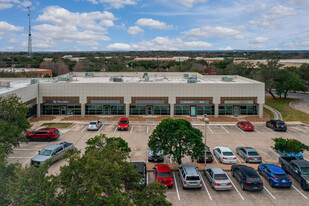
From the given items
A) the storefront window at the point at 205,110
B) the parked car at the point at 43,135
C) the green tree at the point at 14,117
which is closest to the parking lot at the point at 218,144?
the parked car at the point at 43,135

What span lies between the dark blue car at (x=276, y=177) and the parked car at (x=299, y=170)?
1.02 meters

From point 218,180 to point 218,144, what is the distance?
11.0m

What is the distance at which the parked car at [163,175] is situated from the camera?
18.0m

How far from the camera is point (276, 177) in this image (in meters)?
18.5

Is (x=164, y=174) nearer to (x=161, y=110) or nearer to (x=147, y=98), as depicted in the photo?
(x=147, y=98)

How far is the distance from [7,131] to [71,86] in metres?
22.5

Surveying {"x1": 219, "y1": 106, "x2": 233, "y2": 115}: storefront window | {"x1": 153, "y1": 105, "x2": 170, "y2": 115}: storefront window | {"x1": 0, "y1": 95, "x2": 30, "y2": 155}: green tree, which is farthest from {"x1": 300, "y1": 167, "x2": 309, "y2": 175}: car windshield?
{"x1": 153, "y1": 105, "x2": 170, "y2": 115}: storefront window

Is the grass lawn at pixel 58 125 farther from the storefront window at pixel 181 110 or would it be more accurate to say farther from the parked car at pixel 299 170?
the parked car at pixel 299 170

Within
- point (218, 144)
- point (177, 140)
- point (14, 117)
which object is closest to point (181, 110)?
point (218, 144)

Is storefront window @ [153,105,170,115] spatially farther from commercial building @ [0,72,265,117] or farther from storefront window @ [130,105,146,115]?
storefront window @ [130,105,146,115]

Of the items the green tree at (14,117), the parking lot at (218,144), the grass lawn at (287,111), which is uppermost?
the green tree at (14,117)

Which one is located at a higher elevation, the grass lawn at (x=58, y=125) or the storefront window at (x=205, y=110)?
the storefront window at (x=205, y=110)

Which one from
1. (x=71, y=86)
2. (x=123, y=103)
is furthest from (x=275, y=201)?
(x=71, y=86)

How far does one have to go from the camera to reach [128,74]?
59.5 meters
